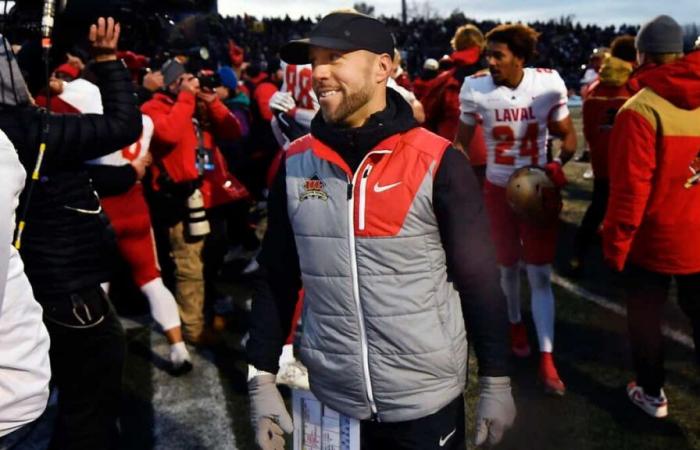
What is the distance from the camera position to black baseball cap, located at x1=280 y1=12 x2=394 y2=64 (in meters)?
1.90

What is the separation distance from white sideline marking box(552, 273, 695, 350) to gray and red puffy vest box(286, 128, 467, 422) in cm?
312

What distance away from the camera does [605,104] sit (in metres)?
5.92

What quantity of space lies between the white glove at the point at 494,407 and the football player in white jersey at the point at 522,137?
1903 millimetres

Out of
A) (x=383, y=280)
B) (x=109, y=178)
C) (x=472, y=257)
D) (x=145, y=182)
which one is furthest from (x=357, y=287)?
(x=145, y=182)

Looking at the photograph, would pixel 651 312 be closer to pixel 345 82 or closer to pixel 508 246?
pixel 508 246

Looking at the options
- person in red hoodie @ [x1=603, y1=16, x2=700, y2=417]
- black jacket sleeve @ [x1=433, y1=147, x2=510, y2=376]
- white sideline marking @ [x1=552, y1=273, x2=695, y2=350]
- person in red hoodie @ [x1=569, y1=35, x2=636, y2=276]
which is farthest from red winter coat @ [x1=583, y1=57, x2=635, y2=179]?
black jacket sleeve @ [x1=433, y1=147, x2=510, y2=376]

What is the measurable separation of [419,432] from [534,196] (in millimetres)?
2005

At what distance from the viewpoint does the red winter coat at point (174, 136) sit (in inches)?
159

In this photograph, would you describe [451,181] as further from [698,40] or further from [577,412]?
[577,412]

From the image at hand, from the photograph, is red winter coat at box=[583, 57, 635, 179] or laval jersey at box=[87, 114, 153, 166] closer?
laval jersey at box=[87, 114, 153, 166]

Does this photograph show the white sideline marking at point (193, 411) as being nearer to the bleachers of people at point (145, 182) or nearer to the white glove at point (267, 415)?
the bleachers of people at point (145, 182)

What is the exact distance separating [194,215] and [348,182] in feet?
8.63

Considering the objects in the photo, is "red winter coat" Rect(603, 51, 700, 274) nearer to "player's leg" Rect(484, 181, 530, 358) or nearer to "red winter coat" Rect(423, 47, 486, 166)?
"player's leg" Rect(484, 181, 530, 358)

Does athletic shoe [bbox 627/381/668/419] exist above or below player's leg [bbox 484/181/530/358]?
below
